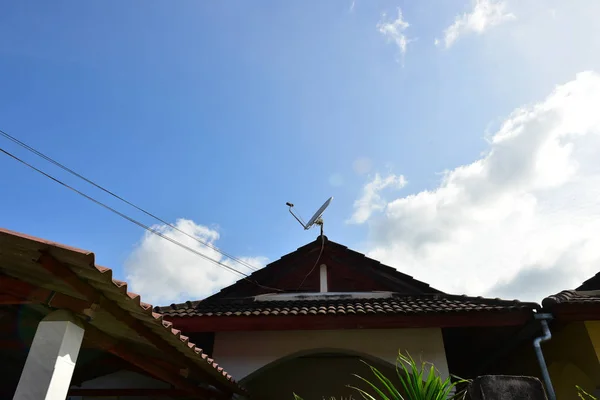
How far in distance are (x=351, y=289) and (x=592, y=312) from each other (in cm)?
390

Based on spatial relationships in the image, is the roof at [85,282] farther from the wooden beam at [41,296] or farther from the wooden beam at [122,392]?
the wooden beam at [122,392]

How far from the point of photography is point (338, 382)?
7438 millimetres

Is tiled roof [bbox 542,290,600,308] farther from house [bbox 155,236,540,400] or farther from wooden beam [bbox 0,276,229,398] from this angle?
wooden beam [bbox 0,276,229,398]

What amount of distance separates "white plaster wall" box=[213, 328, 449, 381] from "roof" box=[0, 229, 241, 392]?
8.67 ft

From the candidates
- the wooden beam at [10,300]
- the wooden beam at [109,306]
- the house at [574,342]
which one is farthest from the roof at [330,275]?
the wooden beam at [10,300]

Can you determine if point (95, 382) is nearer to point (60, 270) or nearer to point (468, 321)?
point (60, 270)

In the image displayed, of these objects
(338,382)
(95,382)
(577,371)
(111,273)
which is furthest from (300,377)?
(111,273)

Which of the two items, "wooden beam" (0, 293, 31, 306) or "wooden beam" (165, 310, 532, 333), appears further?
"wooden beam" (165, 310, 532, 333)

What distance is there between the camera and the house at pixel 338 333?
5.25m

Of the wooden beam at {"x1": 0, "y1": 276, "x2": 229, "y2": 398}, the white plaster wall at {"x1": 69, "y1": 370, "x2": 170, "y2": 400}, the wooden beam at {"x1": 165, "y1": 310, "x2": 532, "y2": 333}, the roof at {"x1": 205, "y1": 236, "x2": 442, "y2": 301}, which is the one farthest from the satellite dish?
the wooden beam at {"x1": 0, "y1": 276, "x2": 229, "y2": 398}

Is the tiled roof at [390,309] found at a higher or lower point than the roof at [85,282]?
higher

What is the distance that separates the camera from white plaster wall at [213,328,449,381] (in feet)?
18.3

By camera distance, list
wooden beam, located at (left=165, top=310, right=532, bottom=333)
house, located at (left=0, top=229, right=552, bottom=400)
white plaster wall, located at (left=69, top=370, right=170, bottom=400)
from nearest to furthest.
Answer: house, located at (left=0, top=229, right=552, bottom=400), wooden beam, located at (left=165, top=310, right=532, bottom=333), white plaster wall, located at (left=69, top=370, right=170, bottom=400)

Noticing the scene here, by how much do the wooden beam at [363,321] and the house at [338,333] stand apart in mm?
13
